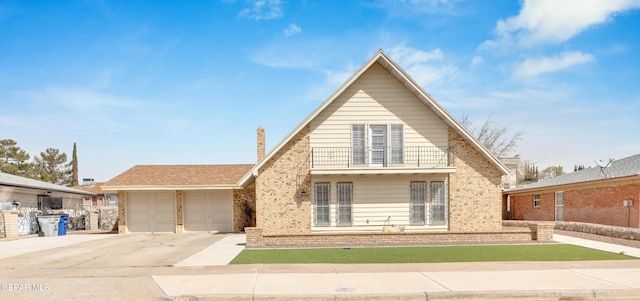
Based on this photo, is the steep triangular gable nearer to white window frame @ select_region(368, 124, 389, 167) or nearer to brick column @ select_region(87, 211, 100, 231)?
white window frame @ select_region(368, 124, 389, 167)

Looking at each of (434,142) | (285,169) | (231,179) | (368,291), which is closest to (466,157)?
(434,142)

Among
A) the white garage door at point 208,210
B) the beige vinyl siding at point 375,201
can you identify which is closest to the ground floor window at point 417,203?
the beige vinyl siding at point 375,201

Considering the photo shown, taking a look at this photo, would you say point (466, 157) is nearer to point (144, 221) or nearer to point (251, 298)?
point (251, 298)

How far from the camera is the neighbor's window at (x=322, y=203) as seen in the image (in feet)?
56.0

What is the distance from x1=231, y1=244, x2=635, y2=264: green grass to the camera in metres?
11.4

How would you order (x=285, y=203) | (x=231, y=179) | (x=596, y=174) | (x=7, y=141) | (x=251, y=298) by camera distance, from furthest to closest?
1. (x=7, y=141)
2. (x=231, y=179)
3. (x=596, y=174)
4. (x=285, y=203)
5. (x=251, y=298)

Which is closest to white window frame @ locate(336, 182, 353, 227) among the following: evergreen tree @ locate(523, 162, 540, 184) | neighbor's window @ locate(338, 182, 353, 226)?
neighbor's window @ locate(338, 182, 353, 226)

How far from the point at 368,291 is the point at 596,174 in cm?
1933

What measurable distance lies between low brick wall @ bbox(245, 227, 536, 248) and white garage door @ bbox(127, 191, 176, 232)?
9.73m

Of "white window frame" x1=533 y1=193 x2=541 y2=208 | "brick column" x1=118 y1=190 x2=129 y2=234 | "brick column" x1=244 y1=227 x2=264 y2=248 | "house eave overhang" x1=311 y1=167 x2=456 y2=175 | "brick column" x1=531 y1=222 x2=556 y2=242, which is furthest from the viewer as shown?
"white window frame" x1=533 y1=193 x2=541 y2=208

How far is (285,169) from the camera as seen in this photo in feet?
55.6

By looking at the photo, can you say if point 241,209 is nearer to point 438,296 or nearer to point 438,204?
point 438,204

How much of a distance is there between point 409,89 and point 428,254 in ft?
25.6

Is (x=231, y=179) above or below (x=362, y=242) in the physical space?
above
